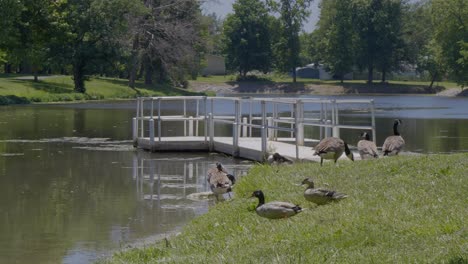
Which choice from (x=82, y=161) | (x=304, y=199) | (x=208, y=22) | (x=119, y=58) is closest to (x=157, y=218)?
(x=304, y=199)

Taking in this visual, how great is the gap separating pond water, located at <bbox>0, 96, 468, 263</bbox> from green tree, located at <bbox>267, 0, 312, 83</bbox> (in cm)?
9527

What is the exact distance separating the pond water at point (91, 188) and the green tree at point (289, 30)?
95.3 m

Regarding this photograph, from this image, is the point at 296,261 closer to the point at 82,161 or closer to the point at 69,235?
the point at 69,235

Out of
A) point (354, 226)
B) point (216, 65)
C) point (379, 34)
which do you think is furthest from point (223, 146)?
point (216, 65)

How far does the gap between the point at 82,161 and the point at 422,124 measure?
23.9 meters

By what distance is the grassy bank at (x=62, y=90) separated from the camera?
67125mm

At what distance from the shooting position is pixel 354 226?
10.9 meters

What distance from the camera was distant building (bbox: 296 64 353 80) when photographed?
147125mm

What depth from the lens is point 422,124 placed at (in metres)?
46.3

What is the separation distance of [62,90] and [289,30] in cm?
6902

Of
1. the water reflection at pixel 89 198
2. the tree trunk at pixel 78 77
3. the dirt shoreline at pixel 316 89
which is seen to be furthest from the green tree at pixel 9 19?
the dirt shoreline at pixel 316 89

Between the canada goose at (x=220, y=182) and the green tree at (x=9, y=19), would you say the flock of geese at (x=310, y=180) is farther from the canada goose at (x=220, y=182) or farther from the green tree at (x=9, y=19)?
the green tree at (x=9, y=19)

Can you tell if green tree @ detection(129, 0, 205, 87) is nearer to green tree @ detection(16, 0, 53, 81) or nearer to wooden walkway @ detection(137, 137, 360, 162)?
green tree @ detection(16, 0, 53, 81)

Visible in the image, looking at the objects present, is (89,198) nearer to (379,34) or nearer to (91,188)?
(91,188)
